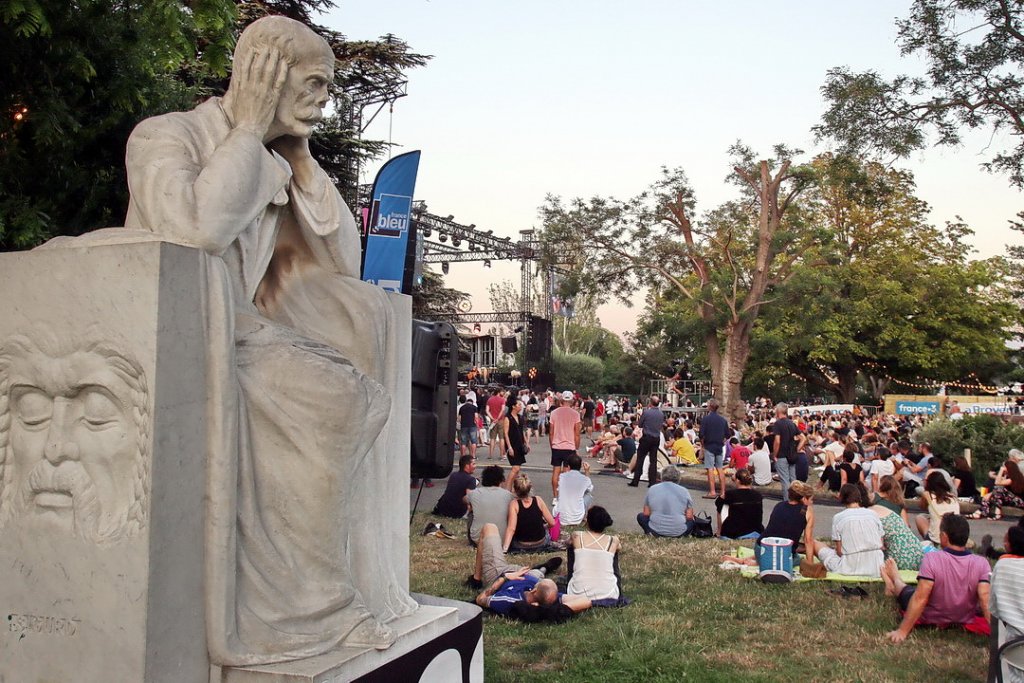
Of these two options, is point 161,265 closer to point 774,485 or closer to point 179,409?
point 179,409

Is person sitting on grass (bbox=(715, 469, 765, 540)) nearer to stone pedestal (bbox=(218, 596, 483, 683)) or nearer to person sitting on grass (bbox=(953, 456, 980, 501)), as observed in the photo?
person sitting on grass (bbox=(953, 456, 980, 501))

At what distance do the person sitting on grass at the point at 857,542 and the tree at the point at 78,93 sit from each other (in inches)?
255

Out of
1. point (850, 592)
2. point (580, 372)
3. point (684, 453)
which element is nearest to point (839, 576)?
point (850, 592)

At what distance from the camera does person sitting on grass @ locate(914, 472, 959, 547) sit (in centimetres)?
909

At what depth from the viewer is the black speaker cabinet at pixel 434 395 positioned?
28.3ft

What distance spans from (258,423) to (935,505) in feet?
27.5

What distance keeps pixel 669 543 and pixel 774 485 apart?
7149 millimetres

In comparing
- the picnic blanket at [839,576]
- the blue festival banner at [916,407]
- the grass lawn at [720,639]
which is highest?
the blue festival banner at [916,407]

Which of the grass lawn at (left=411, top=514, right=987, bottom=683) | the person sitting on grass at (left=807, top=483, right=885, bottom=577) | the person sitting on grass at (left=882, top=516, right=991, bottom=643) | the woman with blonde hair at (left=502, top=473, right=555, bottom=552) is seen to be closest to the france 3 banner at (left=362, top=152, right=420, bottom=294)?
the woman with blonde hair at (left=502, top=473, right=555, bottom=552)

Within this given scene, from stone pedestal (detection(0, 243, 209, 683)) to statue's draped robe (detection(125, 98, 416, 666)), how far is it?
2.8 inches

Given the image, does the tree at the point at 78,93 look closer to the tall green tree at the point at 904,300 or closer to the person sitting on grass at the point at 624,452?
the person sitting on grass at the point at 624,452

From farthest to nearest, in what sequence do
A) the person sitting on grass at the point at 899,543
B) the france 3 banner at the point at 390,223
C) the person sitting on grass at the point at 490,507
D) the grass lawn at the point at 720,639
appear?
the france 3 banner at the point at 390,223 < the person sitting on grass at the point at 490,507 < the person sitting on grass at the point at 899,543 < the grass lawn at the point at 720,639

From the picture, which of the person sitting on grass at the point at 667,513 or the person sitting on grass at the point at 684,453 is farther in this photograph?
the person sitting on grass at the point at 684,453

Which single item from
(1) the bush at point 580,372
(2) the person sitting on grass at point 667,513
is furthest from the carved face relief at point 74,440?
(1) the bush at point 580,372
